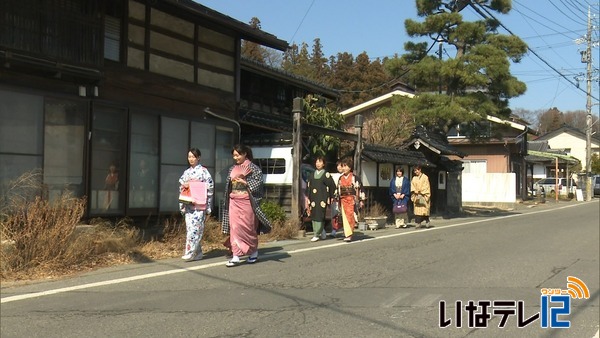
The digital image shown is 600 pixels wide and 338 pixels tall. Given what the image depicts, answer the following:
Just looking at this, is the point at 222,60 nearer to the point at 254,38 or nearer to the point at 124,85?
the point at 254,38

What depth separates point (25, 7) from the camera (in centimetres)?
913

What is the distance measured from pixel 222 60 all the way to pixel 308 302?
895cm

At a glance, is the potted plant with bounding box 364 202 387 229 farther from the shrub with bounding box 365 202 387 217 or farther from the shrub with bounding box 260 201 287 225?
the shrub with bounding box 260 201 287 225

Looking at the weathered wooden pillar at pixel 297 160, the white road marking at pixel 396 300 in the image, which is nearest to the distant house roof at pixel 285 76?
the weathered wooden pillar at pixel 297 160

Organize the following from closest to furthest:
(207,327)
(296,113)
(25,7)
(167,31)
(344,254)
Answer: (207,327), (25,7), (344,254), (167,31), (296,113)

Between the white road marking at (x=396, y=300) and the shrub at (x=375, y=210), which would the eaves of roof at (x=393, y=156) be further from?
the white road marking at (x=396, y=300)

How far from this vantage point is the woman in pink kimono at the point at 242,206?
8.48 metres

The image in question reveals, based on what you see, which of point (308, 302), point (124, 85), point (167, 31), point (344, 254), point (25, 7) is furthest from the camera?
point (167, 31)

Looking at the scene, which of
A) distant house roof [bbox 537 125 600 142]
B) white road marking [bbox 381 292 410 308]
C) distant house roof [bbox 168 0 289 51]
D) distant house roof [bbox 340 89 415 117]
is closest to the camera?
white road marking [bbox 381 292 410 308]

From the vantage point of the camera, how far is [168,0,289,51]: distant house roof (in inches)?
445

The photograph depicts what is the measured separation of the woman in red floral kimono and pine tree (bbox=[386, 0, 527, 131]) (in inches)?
425

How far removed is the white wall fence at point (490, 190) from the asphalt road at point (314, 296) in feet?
68.2

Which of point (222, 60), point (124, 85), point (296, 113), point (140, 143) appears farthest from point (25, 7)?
point (296, 113)

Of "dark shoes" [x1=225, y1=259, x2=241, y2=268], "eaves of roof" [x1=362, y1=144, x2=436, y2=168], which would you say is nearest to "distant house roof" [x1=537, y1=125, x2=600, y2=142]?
"eaves of roof" [x1=362, y1=144, x2=436, y2=168]
